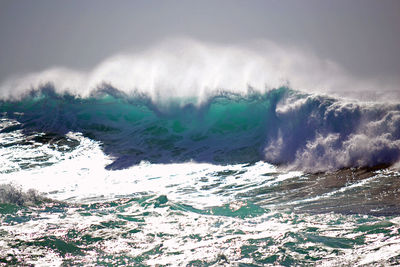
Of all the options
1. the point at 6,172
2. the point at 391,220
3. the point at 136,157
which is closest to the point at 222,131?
the point at 136,157

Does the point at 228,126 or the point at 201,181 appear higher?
the point at 228,126

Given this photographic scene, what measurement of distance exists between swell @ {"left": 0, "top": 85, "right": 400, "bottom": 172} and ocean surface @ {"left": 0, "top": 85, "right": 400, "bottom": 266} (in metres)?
0.05

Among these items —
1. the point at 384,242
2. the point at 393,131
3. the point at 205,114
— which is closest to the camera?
the point at 384,242

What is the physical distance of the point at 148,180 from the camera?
11.2 m

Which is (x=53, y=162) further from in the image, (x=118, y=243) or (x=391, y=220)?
(x=391, y=220)

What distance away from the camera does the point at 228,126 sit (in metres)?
14.6

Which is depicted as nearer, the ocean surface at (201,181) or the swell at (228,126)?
the ocean surface at (201,181)

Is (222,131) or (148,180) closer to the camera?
(148,180)

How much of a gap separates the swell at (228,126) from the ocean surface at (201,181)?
5 centimetres

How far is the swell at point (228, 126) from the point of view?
10.7m

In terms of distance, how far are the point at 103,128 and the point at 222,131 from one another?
513cm

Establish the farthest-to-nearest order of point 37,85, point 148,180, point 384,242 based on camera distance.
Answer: point 37,85
point 148,180
point 384,242

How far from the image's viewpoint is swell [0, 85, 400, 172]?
1069 cm

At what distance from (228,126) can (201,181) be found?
13.7 ft
